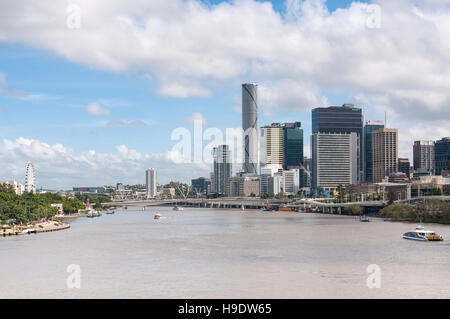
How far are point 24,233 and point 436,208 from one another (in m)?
78.9

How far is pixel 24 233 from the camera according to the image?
94.2 meters

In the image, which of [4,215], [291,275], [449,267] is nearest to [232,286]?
[291,275]

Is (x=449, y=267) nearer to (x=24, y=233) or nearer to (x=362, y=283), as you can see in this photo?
(x=362, y=283)

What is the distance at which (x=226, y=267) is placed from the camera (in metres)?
52.2
